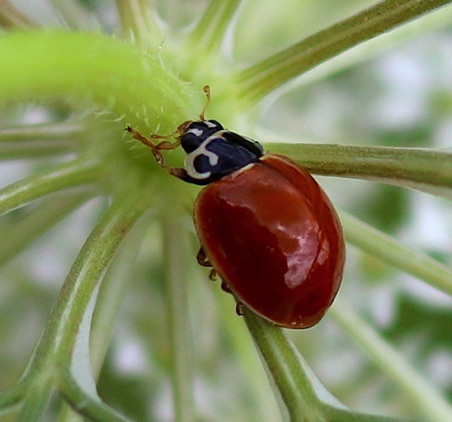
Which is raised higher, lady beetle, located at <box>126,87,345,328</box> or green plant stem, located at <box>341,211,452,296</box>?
lady beetle, located at <box>126,87,345,328</box>

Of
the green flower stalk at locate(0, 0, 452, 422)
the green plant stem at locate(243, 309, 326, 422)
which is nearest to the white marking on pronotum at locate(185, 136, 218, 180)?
the green flower stalk at locate(0, 0, 452, 422)

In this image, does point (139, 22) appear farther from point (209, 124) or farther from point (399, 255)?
point (399, 255)

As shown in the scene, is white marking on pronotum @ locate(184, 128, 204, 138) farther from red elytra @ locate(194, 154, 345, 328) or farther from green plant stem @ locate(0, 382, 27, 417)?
green plant stem @ locate(0, 382, 27, 417)

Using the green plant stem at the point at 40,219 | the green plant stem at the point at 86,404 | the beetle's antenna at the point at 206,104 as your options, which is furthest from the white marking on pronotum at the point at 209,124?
the green plant stem at the point at 86,404

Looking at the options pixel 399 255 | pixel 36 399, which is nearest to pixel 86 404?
pixel 36 399

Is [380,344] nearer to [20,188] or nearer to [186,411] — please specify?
[186,411]

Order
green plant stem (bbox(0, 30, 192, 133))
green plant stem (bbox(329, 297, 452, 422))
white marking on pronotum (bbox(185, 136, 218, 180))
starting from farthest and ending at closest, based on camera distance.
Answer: green plant stem (bbox(329, 297, 452, 422)), white marking on pronotum (bbox(185, 136, 218, 180)), green plant stem (bbox(0, 30, 192, 133))
